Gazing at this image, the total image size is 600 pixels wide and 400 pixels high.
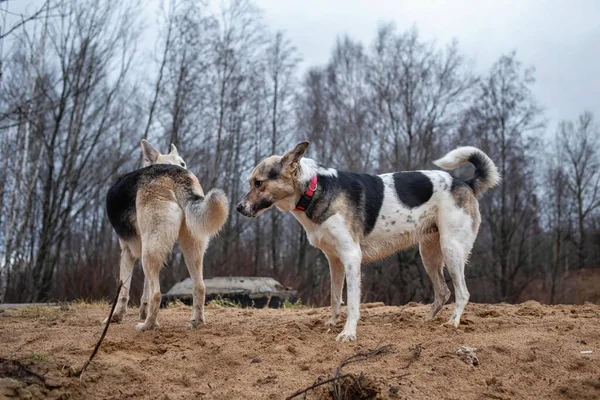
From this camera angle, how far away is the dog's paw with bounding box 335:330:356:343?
4753 millimetres

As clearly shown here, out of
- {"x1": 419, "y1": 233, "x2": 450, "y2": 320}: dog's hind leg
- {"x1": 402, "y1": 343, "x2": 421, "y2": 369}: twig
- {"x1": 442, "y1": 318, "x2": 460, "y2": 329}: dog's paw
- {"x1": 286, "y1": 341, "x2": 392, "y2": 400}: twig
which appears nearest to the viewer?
{"x1": 286, "y1": 341, "x2": 392, "y2": 400}: twig

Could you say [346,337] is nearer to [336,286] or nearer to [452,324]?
[336,286]

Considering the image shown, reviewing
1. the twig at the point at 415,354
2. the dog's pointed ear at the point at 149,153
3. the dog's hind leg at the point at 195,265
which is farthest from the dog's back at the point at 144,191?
the twig at the point at 415,354

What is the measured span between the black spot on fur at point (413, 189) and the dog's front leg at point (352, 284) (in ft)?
2.91

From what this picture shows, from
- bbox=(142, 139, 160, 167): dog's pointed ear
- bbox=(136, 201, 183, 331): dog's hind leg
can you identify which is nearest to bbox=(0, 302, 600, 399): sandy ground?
bbox=(136, 201, 183, 331): dog's hind leg

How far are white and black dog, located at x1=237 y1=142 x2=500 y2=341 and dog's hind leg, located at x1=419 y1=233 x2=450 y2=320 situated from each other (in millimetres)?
12

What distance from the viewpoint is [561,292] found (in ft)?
89.9

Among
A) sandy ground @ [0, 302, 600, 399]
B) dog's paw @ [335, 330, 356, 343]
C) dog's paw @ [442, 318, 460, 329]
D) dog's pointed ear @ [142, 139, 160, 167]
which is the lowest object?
sandy ground @ [0, 302, 600, 399]

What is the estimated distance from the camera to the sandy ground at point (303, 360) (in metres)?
3.56

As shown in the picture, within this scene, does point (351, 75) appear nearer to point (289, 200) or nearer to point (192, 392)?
point (289, 200)

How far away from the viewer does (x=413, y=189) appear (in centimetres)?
587

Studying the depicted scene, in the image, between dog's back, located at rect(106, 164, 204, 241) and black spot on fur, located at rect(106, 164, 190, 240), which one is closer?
dog's back, located at rect(106, 164, 204, 241)

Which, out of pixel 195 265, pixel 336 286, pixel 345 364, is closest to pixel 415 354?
pixel 345 364

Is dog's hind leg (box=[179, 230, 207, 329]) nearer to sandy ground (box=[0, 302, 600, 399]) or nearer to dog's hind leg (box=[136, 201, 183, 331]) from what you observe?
sandy ground (box=[0, 302, 600, 399])
